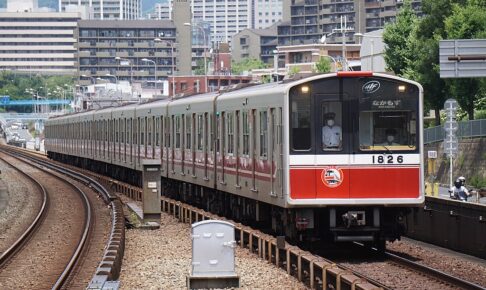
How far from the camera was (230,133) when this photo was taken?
2591cm

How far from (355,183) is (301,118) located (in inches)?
52.5

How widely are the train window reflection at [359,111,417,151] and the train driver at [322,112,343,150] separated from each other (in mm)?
347

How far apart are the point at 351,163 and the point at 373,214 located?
3.14 feet

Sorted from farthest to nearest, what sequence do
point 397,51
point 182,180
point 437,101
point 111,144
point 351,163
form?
point 397,51 → point 437,101 → point 111,144 → point 182,180 → point 351,163

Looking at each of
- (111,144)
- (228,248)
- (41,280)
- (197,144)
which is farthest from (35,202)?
(228,248)

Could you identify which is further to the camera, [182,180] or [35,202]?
[35,202]

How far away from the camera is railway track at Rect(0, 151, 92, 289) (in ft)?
63.6

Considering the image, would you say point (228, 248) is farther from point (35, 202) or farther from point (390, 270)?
point (35, 202)

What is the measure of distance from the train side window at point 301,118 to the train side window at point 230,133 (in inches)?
207

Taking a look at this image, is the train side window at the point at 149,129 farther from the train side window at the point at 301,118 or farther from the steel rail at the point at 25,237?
the train side window at the point at 301,118

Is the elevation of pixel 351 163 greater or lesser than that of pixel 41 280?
greater

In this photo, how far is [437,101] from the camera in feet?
186

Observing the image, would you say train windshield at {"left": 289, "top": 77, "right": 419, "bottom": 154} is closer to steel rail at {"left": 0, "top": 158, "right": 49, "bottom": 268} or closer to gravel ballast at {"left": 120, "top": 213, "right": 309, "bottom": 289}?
gravel ballast at {"left": 120, "top": 213, "right": 309, "bottom": 289}

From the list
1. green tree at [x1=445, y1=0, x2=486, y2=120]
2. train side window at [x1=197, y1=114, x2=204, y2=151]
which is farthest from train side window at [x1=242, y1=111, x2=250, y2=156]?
green tree at [x1=445, y1=0, x2=486, y2=120]
